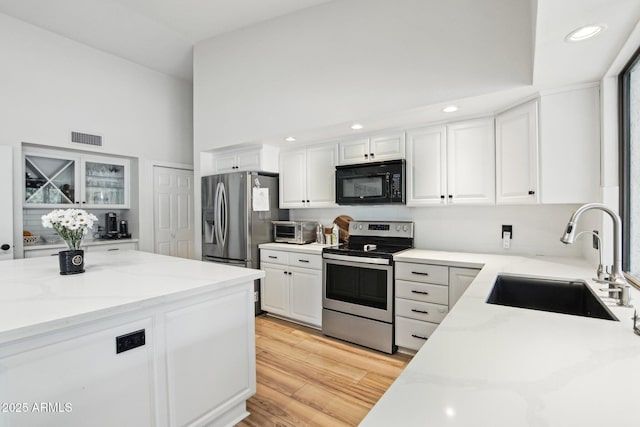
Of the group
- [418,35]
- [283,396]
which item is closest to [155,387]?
[283,396]

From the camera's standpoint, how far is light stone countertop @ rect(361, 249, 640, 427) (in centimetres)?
56

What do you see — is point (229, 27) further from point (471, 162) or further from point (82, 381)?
point (82, 381)

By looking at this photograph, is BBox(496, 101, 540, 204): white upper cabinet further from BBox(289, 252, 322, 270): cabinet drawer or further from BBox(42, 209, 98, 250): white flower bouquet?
BBox(42, 209, 98, 250): white flower bouquet

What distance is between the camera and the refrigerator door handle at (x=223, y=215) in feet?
12.1

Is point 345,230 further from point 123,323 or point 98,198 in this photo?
point 98,198

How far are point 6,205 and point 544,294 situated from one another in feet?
14.9

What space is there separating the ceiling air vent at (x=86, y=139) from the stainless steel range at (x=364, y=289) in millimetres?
3187

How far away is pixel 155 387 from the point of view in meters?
1.43

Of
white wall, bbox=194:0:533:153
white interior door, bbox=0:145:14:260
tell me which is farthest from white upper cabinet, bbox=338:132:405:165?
white interior door, bbox=0:145:14:260

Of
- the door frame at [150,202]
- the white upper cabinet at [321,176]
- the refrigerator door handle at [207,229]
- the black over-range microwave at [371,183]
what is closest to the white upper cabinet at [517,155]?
the black over-range microwave at [371,183]

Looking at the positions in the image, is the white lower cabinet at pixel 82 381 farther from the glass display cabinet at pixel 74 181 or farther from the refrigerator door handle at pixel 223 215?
the glass display cabinet at pixel 74 181

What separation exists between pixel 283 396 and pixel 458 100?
250 centimetres

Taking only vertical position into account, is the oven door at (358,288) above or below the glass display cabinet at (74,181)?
below

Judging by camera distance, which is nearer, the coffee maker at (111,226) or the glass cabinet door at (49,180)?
the glass cabinet door at (49,180)
